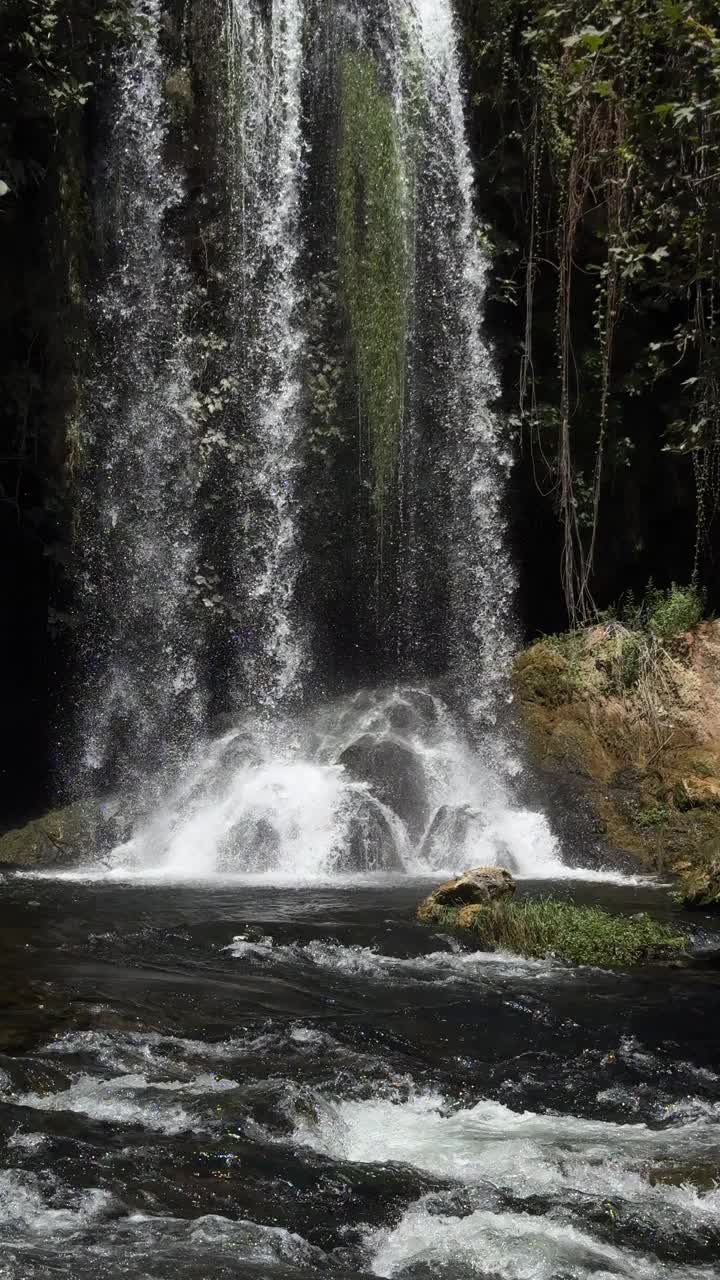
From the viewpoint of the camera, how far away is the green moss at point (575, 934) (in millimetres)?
7082

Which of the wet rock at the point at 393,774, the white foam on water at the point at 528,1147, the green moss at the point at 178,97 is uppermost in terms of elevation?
the green moss at the point at 178,97

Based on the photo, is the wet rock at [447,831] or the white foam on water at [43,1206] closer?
the white foam on water at [43,1206]

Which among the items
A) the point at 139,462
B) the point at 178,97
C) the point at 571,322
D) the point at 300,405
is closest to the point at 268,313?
the point at 300,405

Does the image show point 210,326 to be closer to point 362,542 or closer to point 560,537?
point 362,542

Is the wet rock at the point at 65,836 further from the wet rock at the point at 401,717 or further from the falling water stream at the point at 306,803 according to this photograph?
the wet rock at the point at 401,717

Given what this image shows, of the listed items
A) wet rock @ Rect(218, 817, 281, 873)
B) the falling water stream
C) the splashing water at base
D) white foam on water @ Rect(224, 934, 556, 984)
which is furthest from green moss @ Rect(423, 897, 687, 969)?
wet rock @ Rect(218, 817, 281, 873)

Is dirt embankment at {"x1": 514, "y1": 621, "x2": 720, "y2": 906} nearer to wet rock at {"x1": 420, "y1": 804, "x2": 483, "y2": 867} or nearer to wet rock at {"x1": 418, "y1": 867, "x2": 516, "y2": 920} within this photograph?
wet rock at {"x1": 420, "y1": 804, "x2": 483, "y2": 867}

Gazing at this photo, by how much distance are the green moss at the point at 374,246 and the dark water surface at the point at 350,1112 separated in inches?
314

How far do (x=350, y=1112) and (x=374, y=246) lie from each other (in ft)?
36.8

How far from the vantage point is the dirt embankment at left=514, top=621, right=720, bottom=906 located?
10.7 metres

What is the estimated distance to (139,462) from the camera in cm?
1316

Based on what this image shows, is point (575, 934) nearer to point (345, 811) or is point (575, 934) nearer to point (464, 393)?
point (345, 811)

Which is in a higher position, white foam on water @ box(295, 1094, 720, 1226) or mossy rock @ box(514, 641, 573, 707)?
mossy rock @ box(514, 641, 573, 707)

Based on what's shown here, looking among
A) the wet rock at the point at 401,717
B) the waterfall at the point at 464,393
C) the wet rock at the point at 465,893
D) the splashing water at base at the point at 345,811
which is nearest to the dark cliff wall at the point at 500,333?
the waterfall at the point at 464,393
